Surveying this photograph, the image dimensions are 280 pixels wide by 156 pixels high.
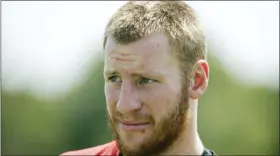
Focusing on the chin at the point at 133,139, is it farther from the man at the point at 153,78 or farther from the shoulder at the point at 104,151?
the shoulder at the point at 104,151

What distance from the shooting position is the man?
5137 mm

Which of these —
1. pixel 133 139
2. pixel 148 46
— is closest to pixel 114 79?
pixel 148 46

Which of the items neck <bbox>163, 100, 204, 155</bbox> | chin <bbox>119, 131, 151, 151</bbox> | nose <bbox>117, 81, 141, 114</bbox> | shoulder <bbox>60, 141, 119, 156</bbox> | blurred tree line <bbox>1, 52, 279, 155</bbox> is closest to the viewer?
nose <bbox>117, 81, 141, 114</bbox>

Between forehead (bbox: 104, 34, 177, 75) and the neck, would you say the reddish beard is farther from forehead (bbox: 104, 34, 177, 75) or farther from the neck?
forehead (bbox: 104, 34, 177, 75)

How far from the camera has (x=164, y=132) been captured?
207 inches

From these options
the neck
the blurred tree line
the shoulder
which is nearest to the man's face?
the neck

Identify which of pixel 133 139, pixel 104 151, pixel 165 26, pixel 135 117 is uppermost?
pixel 165 26

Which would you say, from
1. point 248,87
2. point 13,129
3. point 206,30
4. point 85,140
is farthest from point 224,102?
point 206,30

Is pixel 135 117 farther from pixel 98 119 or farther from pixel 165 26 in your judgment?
pixel 98 119

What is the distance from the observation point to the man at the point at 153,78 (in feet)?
16.9

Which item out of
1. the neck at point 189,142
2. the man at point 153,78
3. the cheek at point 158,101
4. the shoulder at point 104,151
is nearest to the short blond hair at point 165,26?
the man at point 153,78

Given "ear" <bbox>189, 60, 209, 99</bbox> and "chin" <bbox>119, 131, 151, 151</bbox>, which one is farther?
"ear" <bbox>189, 60, 209, 99</bbox>

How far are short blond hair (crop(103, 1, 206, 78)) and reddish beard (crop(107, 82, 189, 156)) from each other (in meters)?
0.28

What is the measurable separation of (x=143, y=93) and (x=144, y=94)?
10 mm
